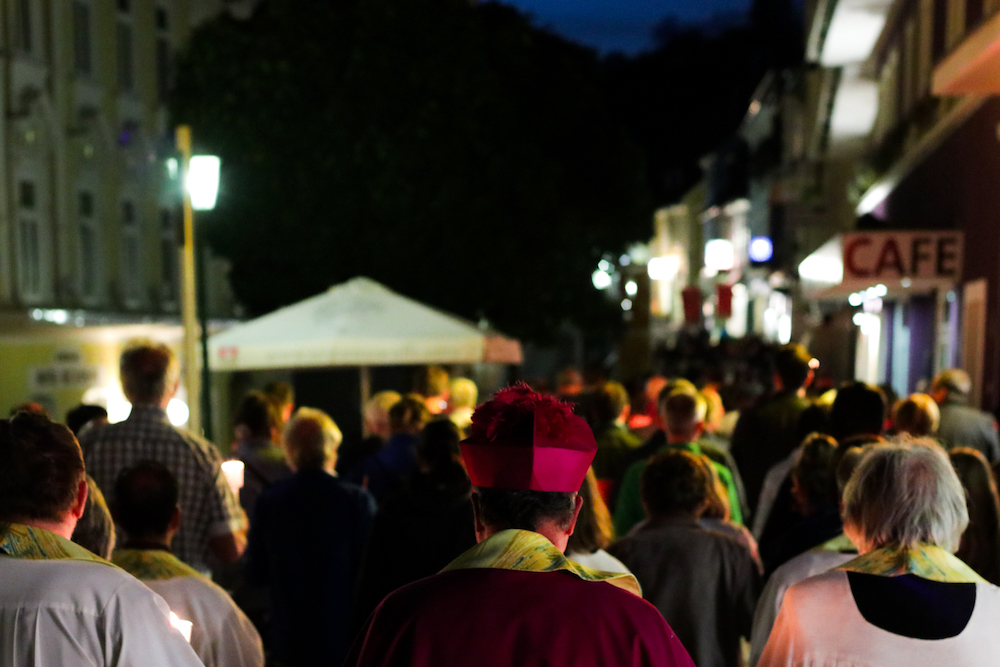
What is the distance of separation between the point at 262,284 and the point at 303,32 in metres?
4.82

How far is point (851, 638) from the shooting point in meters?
3.44

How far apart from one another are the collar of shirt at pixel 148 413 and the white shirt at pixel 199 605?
4.85 feet

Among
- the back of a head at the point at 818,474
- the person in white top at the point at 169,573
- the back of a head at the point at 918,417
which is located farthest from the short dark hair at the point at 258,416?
the person in white top at the point at 169,573

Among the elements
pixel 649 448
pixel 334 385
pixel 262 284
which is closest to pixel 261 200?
pixel 262 284

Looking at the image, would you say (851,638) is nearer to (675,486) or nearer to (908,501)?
(908,501)

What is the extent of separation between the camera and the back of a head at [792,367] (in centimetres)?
875

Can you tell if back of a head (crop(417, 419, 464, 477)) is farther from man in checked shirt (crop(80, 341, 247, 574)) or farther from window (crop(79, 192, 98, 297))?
window (crop(79, 192, 98, 297))

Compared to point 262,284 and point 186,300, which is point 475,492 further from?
point 262,284

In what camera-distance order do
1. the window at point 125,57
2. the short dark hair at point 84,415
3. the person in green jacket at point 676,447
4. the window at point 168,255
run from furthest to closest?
the window at point 168,255 < the window at point 125,57 < the short dark hair at point 84,415 < the person in green jacket at point 676,447

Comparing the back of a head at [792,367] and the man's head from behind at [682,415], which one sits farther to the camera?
the back of a head at [792,367]

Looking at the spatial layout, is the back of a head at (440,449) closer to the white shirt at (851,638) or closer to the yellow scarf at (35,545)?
the white shirt at (851,638)

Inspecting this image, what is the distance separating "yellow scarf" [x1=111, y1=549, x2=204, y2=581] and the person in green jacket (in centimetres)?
320

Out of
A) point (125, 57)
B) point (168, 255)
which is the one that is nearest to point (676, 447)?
point (125, 57)

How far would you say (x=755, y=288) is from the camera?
5812 centimetres
